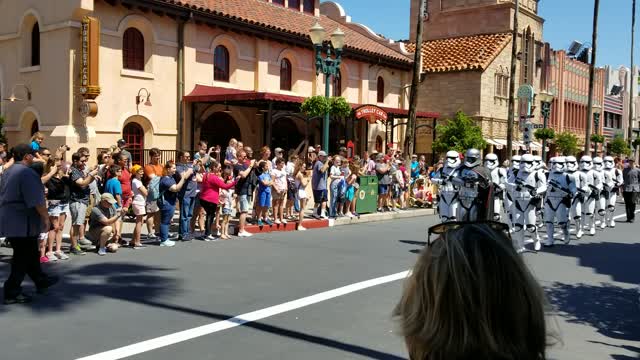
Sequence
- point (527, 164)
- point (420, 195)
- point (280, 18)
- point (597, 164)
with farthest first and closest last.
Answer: point (280, 18)
point (420, 195)
point (597, 164)
point (527, 164)

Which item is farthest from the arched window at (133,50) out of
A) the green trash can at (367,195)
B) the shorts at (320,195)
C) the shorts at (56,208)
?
the shorts at (56,208)

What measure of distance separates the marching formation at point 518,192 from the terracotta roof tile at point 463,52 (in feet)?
64.5

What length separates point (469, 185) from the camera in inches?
444

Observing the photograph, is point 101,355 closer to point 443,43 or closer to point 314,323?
point 314,323

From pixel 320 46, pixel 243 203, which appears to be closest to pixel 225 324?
pixel 243 203

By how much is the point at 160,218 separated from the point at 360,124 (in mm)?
18950

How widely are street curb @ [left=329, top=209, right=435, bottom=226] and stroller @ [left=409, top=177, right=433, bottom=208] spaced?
0.95m

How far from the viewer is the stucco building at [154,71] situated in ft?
62.2

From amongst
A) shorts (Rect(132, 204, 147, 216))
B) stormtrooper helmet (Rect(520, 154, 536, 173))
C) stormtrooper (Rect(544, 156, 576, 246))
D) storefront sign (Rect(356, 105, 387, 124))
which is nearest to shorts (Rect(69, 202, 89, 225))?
shorts (Rect(132, 204, 147, 216))

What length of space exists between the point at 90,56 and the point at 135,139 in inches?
137

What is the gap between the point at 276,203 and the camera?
14820 millimetres

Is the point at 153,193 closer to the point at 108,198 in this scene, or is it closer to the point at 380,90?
the point at 108,198

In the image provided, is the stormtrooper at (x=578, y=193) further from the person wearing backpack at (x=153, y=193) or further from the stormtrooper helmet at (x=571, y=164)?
the person wearing backpack at (x=153, y=193)

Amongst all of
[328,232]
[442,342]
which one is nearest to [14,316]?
[442,342]
